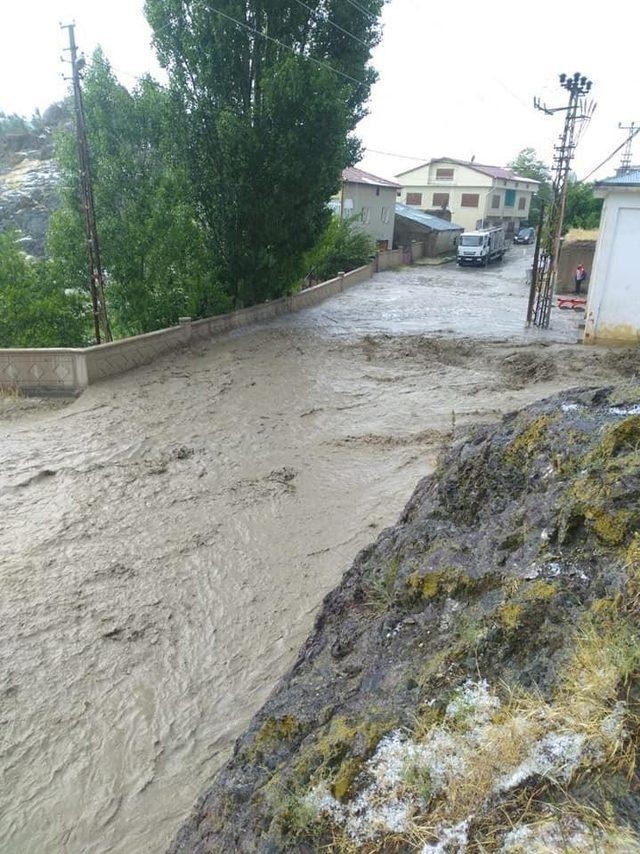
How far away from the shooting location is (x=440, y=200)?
5697cm

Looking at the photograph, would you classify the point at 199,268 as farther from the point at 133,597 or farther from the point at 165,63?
the point at 133,597

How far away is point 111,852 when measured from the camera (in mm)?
4102

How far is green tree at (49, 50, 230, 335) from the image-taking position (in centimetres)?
1586

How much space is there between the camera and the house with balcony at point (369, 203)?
3469cm

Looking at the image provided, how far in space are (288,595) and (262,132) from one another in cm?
1504

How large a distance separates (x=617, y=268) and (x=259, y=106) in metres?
11.1

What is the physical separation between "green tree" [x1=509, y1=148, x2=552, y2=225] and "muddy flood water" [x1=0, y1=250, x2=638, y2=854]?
194 feet

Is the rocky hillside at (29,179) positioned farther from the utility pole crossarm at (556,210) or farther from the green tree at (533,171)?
the green tree at (533,171)

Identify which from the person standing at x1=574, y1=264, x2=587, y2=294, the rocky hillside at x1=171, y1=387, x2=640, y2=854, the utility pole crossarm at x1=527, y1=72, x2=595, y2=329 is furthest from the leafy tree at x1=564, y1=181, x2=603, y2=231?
the rocky hillside at x1=171, y1=387, x2=640, y2=854

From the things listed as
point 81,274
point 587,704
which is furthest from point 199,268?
point 587,704

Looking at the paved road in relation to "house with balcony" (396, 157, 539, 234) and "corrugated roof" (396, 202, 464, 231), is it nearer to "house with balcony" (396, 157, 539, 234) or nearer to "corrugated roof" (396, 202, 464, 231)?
"corrugated roof" (396, 202, 464, 231)

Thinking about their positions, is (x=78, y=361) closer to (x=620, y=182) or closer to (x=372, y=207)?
(x=620, y=182)

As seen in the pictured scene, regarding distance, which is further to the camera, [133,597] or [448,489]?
[133,597]

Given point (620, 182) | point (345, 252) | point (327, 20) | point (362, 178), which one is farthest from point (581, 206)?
point (620, 182)
